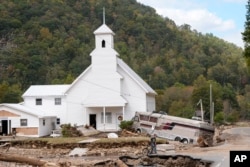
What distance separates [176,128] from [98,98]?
11110mm

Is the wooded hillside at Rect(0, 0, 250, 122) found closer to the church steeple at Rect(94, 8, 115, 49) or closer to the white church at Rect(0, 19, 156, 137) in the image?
the white church at Rect(0, 19, 156, 137)

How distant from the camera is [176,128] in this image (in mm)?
48281

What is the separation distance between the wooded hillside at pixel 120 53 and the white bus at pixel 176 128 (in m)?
31.0

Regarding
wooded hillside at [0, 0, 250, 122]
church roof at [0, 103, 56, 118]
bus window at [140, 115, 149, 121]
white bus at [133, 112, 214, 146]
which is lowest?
white bus at [133, 112, 214, 146]

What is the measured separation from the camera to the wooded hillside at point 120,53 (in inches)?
4109

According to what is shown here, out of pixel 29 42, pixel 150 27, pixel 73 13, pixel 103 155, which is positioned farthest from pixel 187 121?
pixel 150 27

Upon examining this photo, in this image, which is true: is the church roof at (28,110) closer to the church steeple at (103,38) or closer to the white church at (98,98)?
the white church at (98,98)

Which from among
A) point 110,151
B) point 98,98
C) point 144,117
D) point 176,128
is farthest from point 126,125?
point 110,151

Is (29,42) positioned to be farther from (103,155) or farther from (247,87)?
(103,155)

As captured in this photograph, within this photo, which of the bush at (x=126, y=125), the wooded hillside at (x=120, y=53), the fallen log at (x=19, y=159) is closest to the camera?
the fallen log at (x=19, y=159)

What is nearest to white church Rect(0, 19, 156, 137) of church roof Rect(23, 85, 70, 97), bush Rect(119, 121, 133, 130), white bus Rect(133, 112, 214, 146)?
church roof Rect(23, 85, 70, 97)

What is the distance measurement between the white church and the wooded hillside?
26.1m

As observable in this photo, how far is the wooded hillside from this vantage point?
342 ft

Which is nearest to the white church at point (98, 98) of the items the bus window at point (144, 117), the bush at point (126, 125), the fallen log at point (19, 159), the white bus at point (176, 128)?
the bush at point (126, 125)
